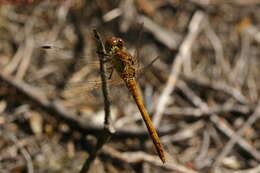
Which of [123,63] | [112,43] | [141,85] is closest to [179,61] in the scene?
[141,85]

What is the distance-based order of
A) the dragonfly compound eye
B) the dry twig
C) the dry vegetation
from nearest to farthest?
the dragonfly compound eye
the dry vegetation
the dry twig

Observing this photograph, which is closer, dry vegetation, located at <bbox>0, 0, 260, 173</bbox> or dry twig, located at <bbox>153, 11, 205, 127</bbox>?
dry vegetation, located at <bbox>0, 0, 260, 173</bbox>

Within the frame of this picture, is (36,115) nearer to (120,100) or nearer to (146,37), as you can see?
(120,100)

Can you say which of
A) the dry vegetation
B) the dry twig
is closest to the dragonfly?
the dry vegetation

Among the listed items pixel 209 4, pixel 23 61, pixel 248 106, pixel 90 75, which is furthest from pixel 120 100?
pixel 209 4

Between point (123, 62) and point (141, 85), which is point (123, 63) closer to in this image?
point (123, 62)

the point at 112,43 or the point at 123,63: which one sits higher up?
the point at 112,43

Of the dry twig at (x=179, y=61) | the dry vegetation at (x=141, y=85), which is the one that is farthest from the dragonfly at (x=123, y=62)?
the dry twig at (x=179, y=61)

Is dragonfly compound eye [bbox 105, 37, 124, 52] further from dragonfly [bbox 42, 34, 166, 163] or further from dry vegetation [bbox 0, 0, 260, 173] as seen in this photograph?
dry vegetation [bbox 0, 0, 260, 173]

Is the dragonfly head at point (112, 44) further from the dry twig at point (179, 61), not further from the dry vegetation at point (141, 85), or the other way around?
the dry twig at point (179, 61)
